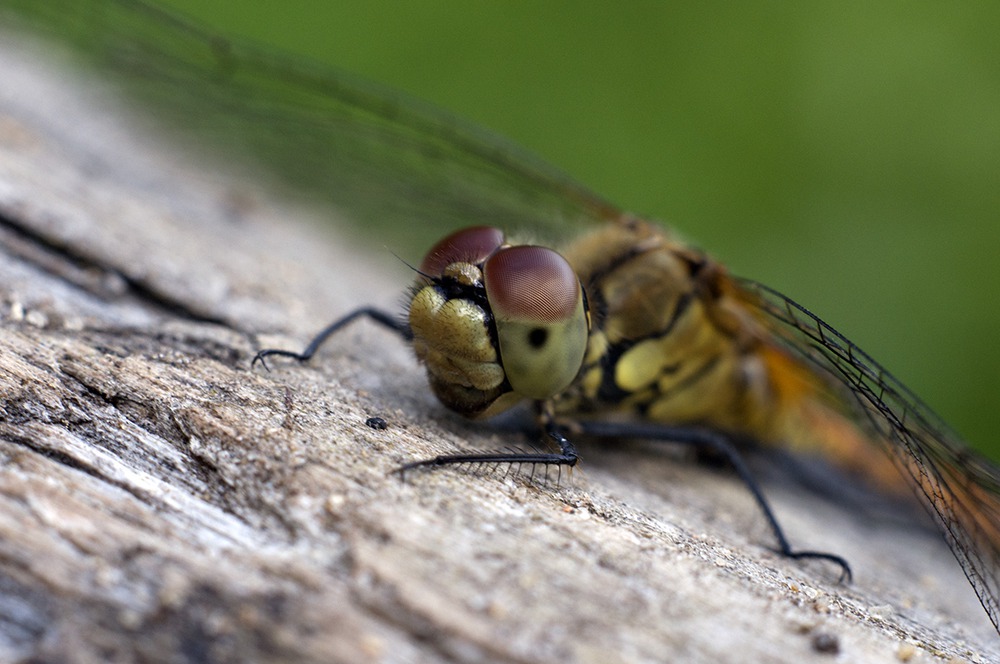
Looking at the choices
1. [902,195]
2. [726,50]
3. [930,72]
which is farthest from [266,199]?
[930,72]

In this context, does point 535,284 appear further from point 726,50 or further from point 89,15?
point 726,50

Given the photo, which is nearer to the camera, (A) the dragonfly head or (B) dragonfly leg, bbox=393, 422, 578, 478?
(B) dragonfly leg, bbox=393, 422, 578, 478

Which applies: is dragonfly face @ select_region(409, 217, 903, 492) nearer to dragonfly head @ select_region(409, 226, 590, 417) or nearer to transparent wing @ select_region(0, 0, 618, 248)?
dragonfly head @ select_region(409, 226, 590, 417)

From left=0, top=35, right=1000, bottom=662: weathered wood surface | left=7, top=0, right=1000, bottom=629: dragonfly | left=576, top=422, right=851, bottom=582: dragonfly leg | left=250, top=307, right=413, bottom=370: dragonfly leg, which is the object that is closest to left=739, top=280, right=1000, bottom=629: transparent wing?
left=7, top=0, right=1000, bottom=629: dragonfly

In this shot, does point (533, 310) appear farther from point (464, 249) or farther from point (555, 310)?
point (464, 249)

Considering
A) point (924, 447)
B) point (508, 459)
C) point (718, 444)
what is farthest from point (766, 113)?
point (508, 459)
